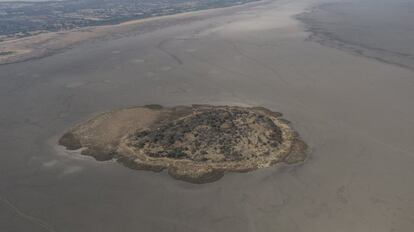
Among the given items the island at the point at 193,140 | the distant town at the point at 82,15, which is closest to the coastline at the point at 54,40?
the distant town at the point at 82,15

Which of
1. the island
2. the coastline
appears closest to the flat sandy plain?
the island

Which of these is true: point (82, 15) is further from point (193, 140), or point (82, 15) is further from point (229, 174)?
point (229, 174)

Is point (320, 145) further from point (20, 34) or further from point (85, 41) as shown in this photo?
point (20, 34)

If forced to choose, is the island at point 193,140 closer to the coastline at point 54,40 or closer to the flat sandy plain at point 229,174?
the flat sandy plain at point 229,174

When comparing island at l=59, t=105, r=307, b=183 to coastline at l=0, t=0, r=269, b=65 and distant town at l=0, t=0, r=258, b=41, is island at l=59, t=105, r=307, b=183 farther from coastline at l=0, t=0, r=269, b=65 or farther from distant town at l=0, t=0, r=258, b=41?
distant town at l=0, t=0, r=258, b=41

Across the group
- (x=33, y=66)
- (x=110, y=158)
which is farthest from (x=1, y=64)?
(x=110, y=158)
